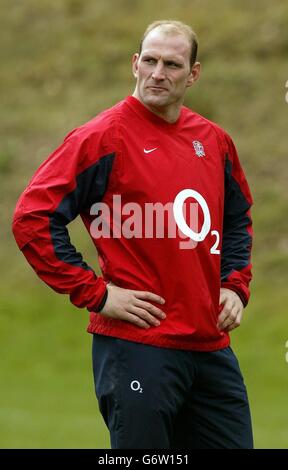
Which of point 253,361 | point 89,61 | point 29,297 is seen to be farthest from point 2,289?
point 89,61

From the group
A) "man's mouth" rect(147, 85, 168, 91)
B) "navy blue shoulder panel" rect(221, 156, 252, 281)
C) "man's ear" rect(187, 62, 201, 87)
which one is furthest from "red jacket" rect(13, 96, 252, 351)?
"navy blue shoulder panel" rect(221, 156, 252, 281)

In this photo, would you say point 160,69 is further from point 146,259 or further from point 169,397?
point 169,397

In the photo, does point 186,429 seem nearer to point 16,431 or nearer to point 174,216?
point 174,216

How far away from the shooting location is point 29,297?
15961mm

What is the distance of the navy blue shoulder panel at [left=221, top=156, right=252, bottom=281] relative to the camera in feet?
18.7

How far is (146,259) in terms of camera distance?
201 inches

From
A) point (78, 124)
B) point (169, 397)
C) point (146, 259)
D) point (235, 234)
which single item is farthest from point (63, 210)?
point (78, 124)

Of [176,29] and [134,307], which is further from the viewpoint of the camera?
[176,29]

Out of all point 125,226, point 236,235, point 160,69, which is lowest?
point 125,226

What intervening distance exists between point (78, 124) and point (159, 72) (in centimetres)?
1328

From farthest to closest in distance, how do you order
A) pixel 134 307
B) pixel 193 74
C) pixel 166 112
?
1. pixel 193 74
2. pixel 166 112
3. pixel 134 307

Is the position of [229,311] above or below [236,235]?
below
